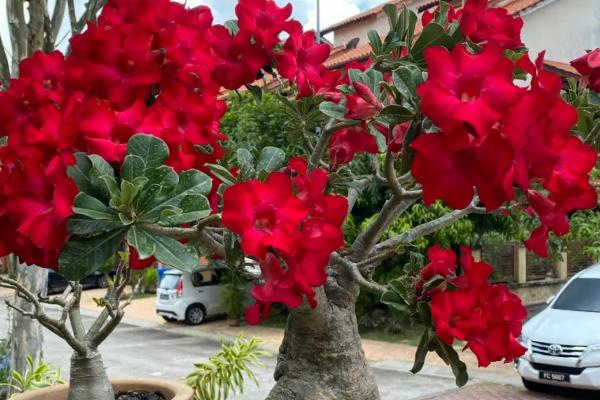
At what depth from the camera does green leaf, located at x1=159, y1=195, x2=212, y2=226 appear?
102 cm

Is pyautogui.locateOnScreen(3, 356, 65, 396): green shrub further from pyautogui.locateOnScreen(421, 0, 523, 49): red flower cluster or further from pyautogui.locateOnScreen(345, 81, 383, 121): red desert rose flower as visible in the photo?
pyautogui.locateOnScreen(421, 0, 523, 49): red flower cluster

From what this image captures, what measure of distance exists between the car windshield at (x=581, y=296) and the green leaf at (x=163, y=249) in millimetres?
8325

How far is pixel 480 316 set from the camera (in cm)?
136

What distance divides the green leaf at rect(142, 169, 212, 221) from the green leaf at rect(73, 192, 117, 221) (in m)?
0.05

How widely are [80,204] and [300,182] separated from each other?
1.14 feet

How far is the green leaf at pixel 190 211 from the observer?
1021 millimetres

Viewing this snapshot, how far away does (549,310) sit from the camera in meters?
8.81

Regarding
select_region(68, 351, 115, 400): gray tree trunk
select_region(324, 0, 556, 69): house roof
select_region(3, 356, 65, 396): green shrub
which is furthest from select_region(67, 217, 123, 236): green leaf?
select_region(324, 0, 556, 69): house roof

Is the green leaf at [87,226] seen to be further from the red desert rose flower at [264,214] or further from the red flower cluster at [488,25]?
the red flower cluster at [488,25]

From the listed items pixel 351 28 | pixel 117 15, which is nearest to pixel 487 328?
pixel 117 15

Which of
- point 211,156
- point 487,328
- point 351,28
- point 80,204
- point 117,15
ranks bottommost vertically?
point 487,328

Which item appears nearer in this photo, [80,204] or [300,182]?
[80,204]

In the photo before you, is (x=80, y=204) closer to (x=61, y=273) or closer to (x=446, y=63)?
(x=61, y=273)

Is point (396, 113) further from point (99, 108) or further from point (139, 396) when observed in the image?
point (139, 396)
